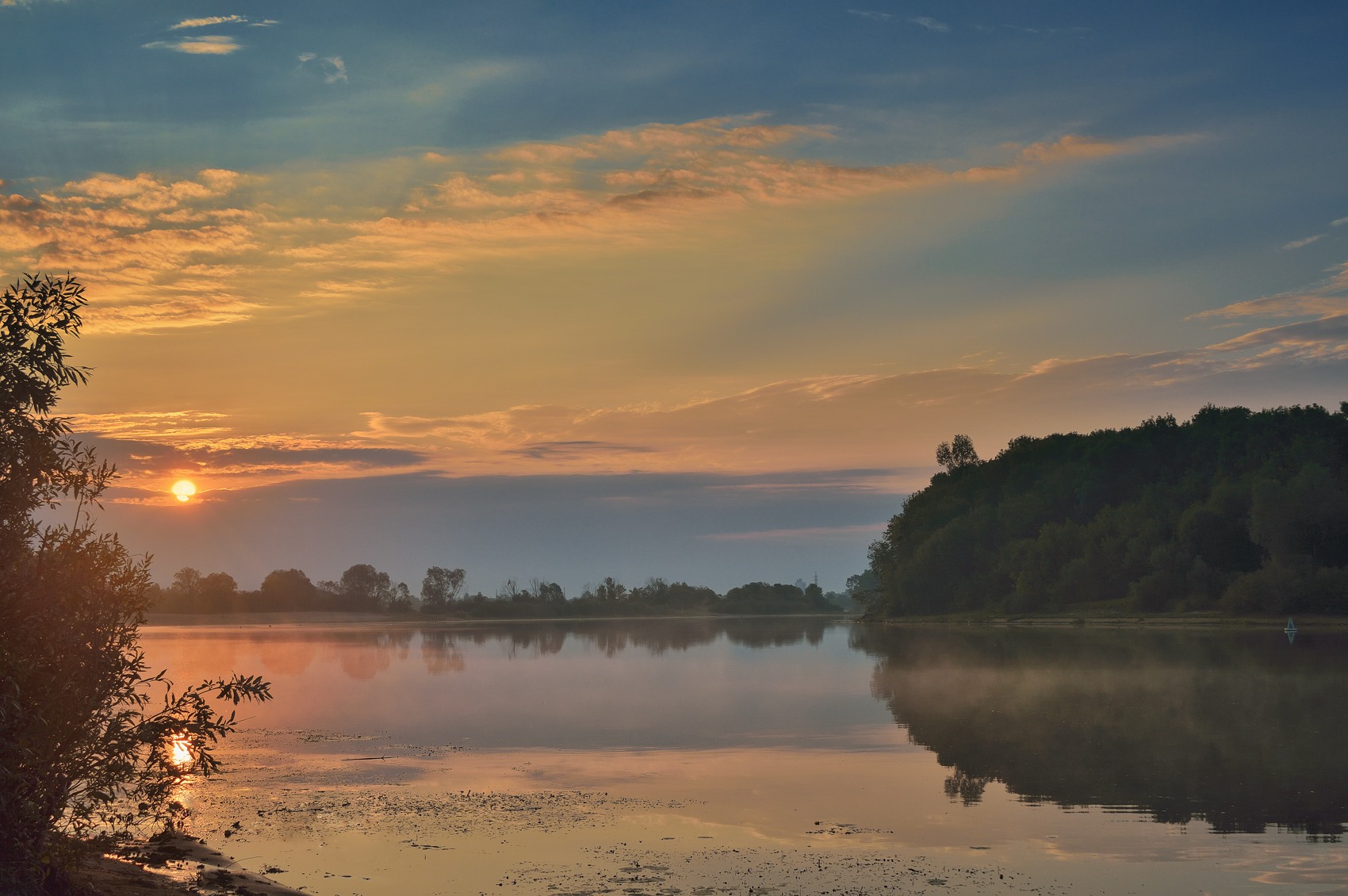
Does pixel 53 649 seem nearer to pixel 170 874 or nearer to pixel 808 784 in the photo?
pixel 170 874

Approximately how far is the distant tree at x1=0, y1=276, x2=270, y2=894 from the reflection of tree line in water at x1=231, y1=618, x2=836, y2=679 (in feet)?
174

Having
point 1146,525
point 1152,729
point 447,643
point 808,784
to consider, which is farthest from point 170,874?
point 1146,525

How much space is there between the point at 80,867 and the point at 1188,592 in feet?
415

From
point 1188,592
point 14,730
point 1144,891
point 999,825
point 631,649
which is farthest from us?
point 1188,592

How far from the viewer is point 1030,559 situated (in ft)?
497

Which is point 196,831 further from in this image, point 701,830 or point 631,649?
point 631,649

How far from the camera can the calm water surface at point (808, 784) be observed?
757 inches

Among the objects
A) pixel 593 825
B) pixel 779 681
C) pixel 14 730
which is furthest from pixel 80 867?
pixel 779 681

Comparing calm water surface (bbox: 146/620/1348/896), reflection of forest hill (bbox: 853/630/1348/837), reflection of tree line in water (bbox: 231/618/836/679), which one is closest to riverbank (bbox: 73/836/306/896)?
calm water surface (bbox: 146/620/1348/896)

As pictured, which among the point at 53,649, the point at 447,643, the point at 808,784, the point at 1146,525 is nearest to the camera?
the point at 53,649

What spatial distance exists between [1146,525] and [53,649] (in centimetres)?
13585

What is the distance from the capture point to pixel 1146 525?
13425 cm

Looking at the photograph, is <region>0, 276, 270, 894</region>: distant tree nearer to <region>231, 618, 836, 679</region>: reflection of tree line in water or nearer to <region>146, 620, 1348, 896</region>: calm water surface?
<region>146, 620, 1348, 896</region>: calm water surface

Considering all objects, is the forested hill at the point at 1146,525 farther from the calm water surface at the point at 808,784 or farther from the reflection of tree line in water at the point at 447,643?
the calm water surface at the point at 808,784
